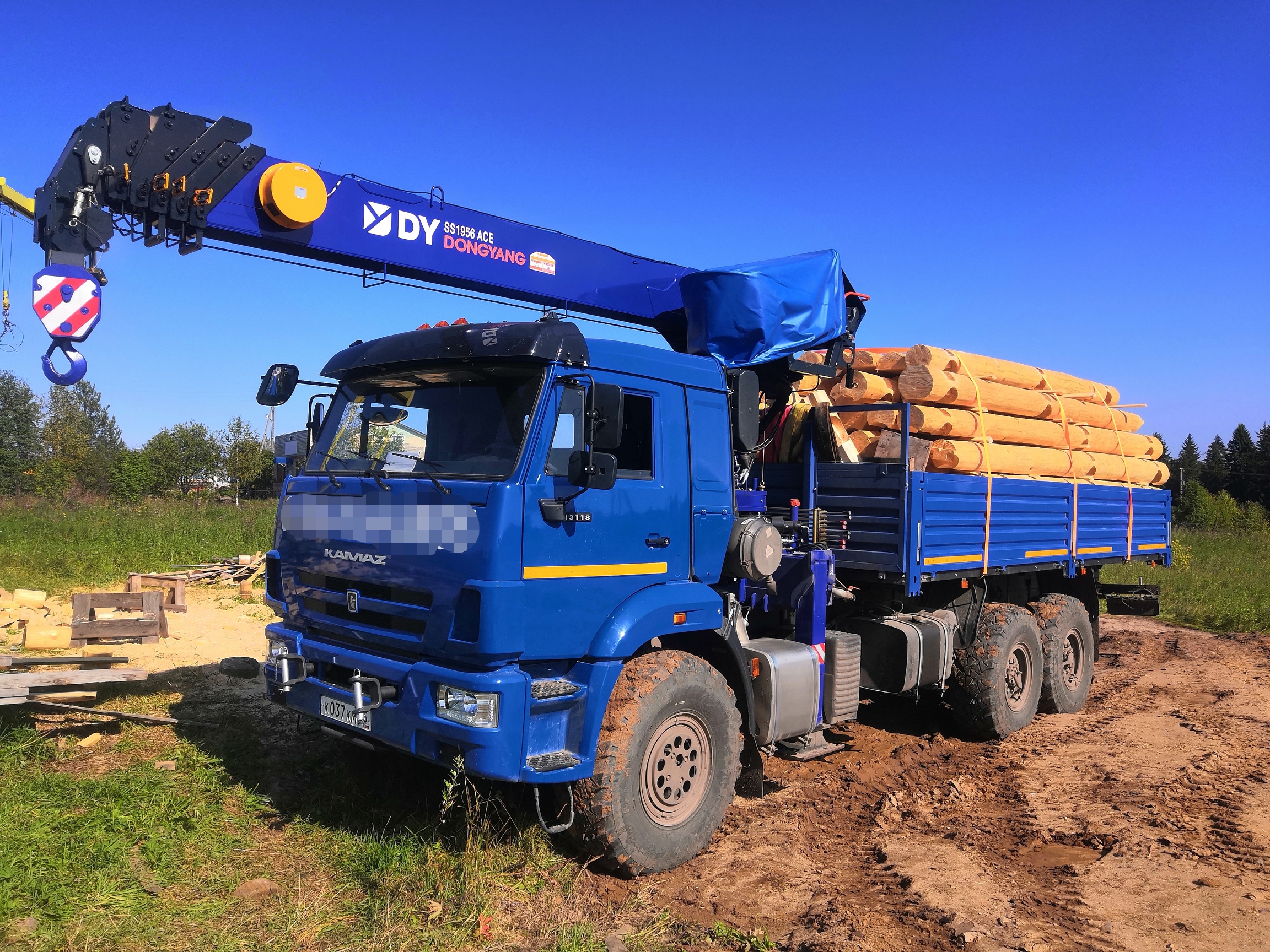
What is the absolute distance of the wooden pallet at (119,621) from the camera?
24.9 ft

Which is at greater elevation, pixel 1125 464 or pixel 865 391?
pixel 865 391

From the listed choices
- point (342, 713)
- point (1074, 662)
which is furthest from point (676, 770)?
point (1074, 662)

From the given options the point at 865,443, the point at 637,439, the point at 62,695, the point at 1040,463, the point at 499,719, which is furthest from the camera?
the point at 1040,463

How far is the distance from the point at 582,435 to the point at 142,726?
4.29 metres

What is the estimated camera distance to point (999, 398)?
22.5 feet

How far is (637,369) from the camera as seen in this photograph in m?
4.52

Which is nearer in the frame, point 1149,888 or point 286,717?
point 1149,888

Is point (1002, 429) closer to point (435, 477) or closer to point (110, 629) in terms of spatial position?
point (435, 477)

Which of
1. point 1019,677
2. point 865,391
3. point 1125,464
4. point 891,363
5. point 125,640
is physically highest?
point 891,363

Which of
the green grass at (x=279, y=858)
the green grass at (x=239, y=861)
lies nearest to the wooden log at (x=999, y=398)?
the green grass at (x=279, y=858)

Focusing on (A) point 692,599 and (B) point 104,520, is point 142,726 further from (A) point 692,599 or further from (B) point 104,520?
(B) point 104,520

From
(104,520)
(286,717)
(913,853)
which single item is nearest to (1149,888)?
(913,853)

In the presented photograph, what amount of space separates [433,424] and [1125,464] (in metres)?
7.48

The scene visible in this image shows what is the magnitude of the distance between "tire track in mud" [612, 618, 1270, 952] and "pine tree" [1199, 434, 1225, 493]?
62.6m
